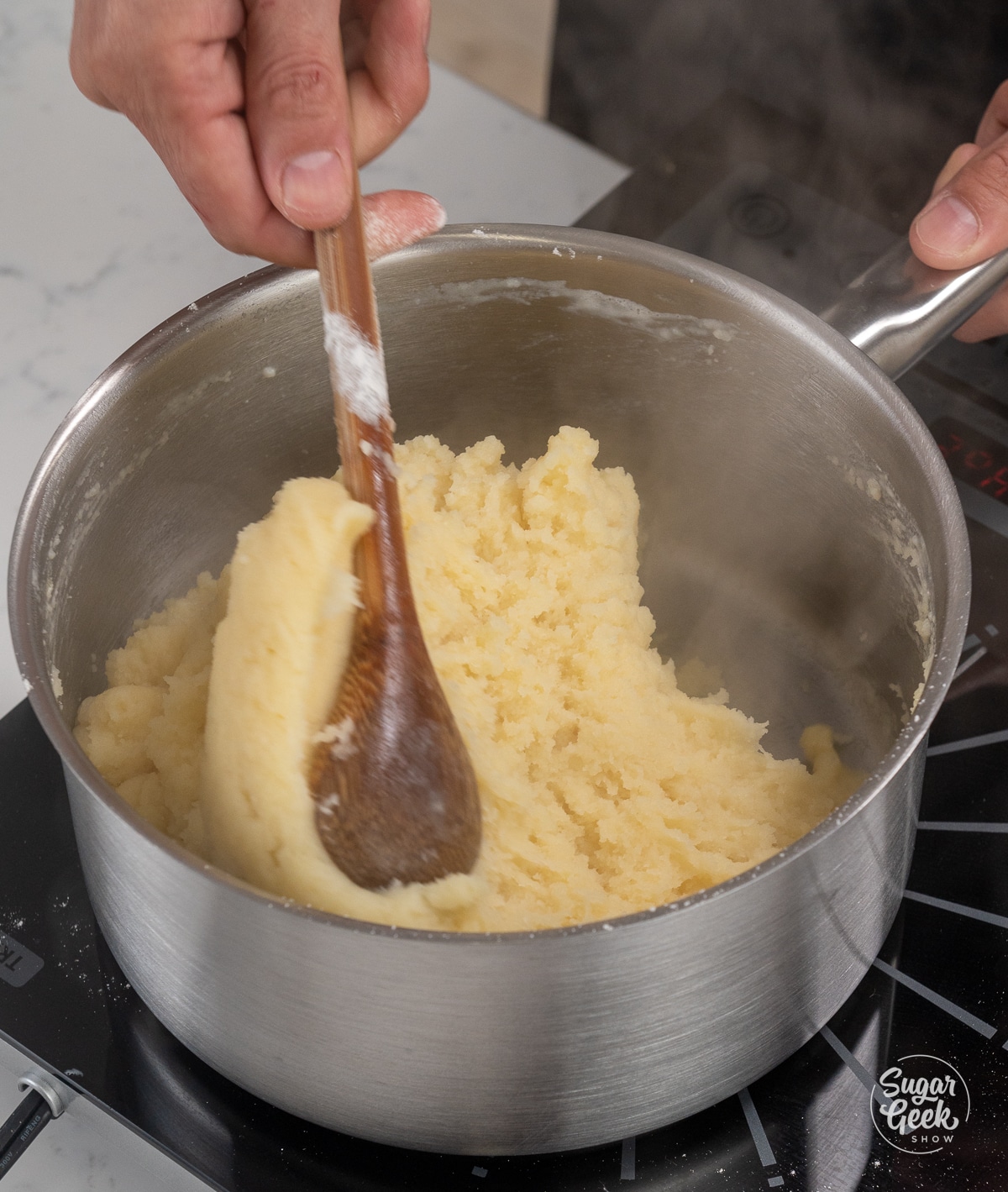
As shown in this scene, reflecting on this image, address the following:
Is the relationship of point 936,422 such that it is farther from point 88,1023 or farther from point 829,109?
point 88,1023

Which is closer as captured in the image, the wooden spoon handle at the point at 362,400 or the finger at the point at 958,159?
the wooden spoon handle at the point at 362,400

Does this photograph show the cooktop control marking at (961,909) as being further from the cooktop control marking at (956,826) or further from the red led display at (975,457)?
the red led display at (975,457)

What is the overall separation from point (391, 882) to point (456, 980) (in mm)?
168

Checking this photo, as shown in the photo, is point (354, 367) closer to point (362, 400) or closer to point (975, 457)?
point (362, 400)

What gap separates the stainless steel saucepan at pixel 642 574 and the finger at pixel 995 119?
1.08 feet

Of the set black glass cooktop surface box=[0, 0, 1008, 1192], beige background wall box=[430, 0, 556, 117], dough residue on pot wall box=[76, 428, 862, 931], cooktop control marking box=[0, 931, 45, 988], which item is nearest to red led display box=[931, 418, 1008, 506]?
black glass cooktop surface box=[0, 0, 1008, 1192]

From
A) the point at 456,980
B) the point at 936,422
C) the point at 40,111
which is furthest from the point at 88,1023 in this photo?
the point at 40,111

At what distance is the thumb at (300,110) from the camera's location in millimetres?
729

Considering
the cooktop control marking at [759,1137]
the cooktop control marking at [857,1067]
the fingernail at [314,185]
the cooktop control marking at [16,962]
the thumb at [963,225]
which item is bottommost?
the cooktop control marking at [857,1067]

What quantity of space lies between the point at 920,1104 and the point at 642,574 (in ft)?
1.64

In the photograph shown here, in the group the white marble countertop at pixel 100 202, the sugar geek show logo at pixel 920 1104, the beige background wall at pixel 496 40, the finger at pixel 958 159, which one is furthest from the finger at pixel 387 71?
the beige background wall at pixel 496 40

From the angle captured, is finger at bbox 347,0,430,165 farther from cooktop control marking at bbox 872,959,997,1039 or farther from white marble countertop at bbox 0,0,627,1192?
cooktop control marking at bbox 872,959,997,1039

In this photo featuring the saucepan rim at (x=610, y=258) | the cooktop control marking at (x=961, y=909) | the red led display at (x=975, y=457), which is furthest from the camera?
the red led display at (x=975, y=457)

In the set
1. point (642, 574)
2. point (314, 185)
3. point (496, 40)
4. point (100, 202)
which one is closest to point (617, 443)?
point (642, 574)
